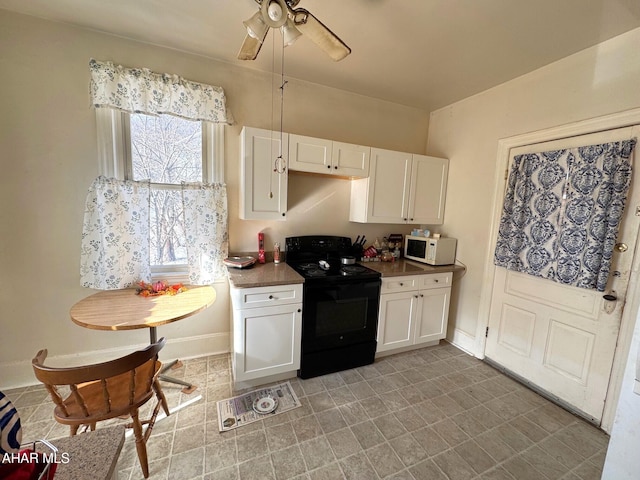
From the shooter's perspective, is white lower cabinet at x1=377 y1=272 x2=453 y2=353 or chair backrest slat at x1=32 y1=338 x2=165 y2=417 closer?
chair backrest slat at x1=32 y1=338 x2=165 y2=417

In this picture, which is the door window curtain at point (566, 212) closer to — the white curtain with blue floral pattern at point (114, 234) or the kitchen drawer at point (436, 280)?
the kitchen drawer at point (436, 280)

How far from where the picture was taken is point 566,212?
2.00m

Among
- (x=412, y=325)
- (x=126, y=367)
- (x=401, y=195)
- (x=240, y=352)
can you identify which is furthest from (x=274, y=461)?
(x=401, y=195)

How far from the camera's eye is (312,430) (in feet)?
5.81

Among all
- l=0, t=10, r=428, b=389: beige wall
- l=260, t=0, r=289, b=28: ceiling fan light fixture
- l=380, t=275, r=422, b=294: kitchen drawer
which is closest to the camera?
l=260, t=0, r=289, b=28: ceiling fan light fixture

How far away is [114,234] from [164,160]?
2.37 feet

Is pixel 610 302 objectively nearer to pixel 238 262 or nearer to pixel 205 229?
pixel 238 262

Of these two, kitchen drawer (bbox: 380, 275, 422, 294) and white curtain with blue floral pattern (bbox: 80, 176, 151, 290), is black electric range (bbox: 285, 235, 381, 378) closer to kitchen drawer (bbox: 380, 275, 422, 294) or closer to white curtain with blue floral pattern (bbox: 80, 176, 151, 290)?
kitchen drawer (bbox: 380, 275, 422, 294)

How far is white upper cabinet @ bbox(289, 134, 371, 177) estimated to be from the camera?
92.5 inches

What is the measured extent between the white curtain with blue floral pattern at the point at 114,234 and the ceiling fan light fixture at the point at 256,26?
1.52m

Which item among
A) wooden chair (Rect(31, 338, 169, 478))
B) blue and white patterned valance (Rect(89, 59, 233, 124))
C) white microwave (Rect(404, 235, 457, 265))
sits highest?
blue and white patterned valance (Rect(89, 59, 233, 124))

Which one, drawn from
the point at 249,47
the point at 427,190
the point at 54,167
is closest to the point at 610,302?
the point at 427,190

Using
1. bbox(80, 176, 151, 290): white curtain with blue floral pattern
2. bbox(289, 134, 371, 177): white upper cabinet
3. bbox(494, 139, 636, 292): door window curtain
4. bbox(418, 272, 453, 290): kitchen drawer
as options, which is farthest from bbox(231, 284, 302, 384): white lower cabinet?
bbox(494, 139, 636, 292): door window curtain

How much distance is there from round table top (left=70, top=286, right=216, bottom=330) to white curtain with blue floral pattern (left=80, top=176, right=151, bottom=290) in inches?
5.3
